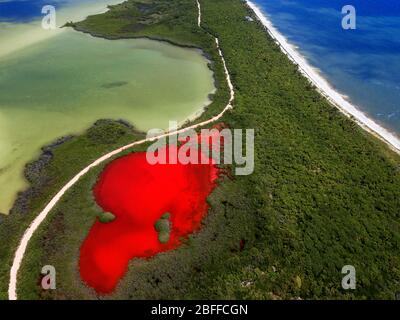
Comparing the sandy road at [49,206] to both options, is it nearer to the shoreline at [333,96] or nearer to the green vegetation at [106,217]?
the green vegetation at [106,217]

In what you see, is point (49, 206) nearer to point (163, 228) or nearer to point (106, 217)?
point (106, 217)

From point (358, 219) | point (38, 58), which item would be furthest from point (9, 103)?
point (358, 219)

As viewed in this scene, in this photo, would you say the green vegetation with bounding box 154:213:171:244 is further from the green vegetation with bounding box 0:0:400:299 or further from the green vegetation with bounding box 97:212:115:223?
the green vegetation with bounding box 97:212:115:223

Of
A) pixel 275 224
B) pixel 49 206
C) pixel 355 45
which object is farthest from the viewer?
pixel 355 45

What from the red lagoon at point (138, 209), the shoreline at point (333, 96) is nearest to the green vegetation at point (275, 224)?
the red lagoon at point (138, 209)

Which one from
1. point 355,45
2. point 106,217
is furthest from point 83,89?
point 355,45

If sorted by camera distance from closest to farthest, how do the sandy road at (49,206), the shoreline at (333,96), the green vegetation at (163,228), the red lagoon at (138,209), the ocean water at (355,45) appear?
the sandy road at (49,206), the red lagoon at (138,209), the green vegetation at (163,228), the shoreline at (333,96), the ocean water at (355,45)

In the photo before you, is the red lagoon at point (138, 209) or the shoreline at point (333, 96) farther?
the shoreline at point (333, 96)
